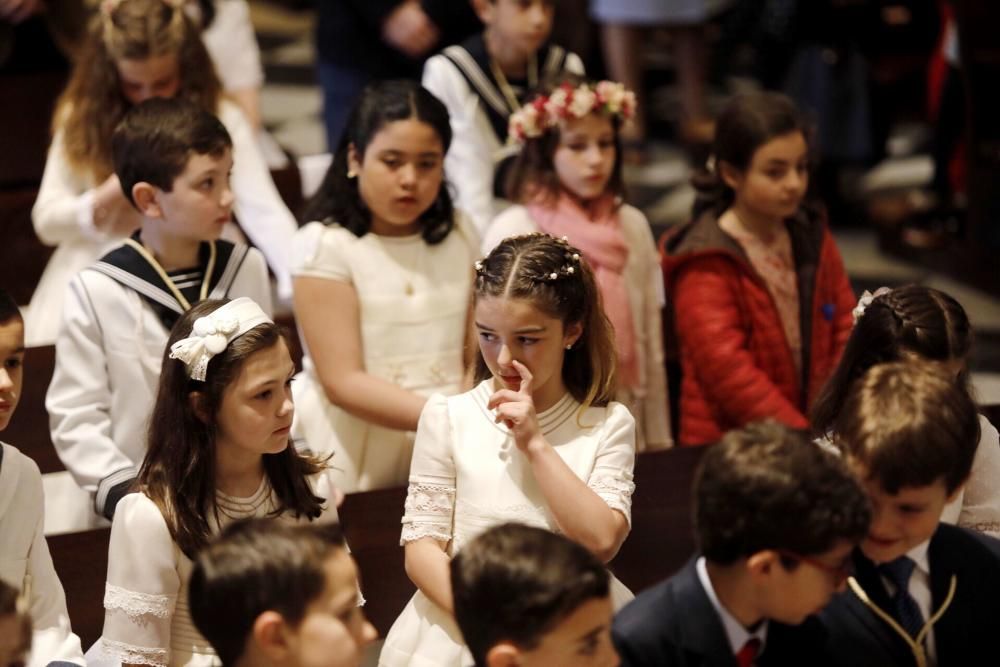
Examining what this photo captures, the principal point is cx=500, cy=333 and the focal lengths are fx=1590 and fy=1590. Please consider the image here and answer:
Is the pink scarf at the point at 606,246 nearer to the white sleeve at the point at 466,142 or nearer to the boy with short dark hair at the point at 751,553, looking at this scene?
the white sleeve at the point at 466,142

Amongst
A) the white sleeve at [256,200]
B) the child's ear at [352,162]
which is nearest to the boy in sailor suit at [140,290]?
the child's ear at [352,162]

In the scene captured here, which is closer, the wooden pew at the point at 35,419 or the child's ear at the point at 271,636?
the child's ear at the point at 271,636

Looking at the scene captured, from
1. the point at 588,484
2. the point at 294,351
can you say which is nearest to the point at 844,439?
the point at 588,484

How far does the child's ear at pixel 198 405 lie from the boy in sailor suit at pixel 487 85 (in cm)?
171

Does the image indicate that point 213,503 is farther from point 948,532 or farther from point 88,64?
point 88,64

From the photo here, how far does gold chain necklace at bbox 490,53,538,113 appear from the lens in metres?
4.42

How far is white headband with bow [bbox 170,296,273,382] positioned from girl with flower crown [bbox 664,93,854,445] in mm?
1412

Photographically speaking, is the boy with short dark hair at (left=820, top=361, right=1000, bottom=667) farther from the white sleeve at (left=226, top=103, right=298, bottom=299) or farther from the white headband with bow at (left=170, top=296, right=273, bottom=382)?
the white sleeve at (left=226, top=103, right=298, bottom=299)

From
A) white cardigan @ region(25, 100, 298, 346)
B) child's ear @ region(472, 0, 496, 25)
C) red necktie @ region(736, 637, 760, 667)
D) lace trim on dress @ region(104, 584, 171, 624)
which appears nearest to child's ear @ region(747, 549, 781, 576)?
red necktie @ region(736, 637, 760, 667)

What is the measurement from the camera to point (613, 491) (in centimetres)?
273

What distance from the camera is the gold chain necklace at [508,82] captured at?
442 centimetres

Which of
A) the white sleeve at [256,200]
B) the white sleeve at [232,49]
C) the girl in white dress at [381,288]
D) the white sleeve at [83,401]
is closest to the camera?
the white sleeve at [83,401]

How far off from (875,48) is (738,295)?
3.18 meters

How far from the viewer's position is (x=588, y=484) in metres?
2.75
